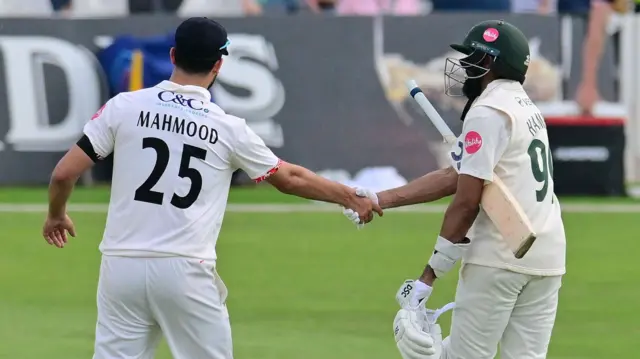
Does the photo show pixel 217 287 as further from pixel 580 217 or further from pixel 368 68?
pixel 368 68

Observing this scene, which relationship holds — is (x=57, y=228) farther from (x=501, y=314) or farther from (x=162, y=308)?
(x=501, y=314)

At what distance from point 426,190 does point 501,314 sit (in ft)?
3.38

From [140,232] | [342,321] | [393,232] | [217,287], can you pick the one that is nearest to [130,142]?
[140,232]

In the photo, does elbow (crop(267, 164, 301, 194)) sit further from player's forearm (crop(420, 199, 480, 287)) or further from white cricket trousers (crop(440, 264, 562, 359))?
white cricket trousers (crop(440, 264, 562, 359))

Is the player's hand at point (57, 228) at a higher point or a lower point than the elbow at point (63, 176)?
lower

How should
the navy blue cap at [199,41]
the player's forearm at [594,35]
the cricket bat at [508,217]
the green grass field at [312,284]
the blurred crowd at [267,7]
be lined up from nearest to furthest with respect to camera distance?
the navy blue cap at [199,41] → the cricket bat at [508,217] → the green grass field at [312,284] → the player's forearm at [594,35] → the blurred crowd at [267,7]

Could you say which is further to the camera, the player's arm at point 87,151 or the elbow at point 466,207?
the elbow at point 466,207

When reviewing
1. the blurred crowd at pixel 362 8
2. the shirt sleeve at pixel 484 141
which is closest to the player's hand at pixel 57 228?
the shirt sleeve at pixel 484 141

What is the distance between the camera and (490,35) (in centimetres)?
632

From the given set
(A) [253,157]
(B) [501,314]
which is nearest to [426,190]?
(B) [501,314]

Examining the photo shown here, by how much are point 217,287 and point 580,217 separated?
34.1ft

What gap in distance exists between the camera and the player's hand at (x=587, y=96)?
18.0 metres

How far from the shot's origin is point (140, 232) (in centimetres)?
591

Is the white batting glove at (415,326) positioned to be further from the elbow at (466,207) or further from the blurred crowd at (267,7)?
the blurred crowd at (267,7)
